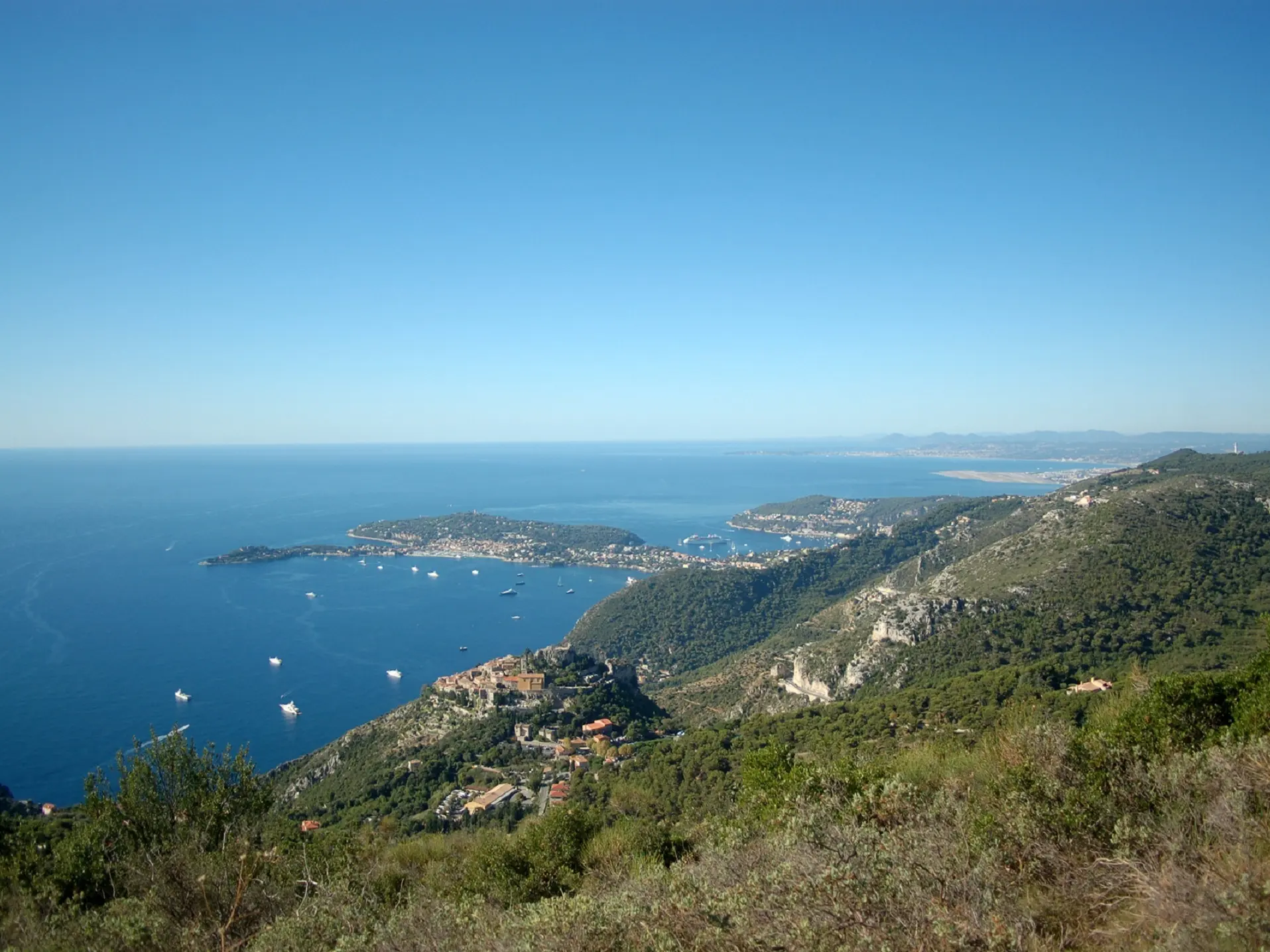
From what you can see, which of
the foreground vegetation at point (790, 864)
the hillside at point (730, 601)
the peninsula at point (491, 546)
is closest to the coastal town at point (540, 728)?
the foreground vegetation at point (790, 864)

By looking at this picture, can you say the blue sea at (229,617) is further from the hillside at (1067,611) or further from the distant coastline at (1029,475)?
the hillside at (1067,611)

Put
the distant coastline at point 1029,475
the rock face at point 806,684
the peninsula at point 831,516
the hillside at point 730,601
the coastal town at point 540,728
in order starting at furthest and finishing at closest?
the distant coastline at point 1029,475, the peninsula at point 831,516, the hillside at point 730,601, the rock face at point 806,684, the coastal town at point 540,728

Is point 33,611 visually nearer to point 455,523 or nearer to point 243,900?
point 455,523

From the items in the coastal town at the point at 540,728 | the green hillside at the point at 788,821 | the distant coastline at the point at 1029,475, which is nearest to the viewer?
the green hillside at the point at 788,821

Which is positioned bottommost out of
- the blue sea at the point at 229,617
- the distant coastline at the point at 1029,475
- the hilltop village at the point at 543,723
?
the blue sea at the point at 229,617

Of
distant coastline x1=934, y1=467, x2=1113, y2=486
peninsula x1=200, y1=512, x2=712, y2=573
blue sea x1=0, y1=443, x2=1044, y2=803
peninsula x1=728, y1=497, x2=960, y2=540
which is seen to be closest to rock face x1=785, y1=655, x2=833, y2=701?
blue sea x1=0, y1=443, x2=1044, y2=803

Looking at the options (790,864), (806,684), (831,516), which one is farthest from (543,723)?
(831,516)

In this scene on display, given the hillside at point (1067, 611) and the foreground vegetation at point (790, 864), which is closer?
the foreground vegetation at point (790, 864)

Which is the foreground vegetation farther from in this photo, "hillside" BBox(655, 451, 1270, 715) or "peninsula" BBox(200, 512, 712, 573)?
"peninsula" BBox(200, 512, 712, 573)
